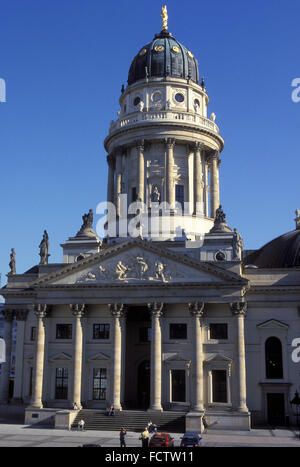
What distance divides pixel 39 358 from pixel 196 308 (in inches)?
608

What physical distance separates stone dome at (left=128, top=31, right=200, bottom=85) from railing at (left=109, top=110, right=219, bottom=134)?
5664 mm

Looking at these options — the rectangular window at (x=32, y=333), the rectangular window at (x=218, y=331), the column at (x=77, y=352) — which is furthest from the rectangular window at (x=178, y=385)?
the rectangular window at (x=32, y=333)

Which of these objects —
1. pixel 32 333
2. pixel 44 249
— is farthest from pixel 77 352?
pixel 44 249

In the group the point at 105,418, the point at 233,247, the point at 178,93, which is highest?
the point at 178,93

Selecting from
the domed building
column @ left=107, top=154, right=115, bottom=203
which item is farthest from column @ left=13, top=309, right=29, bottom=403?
column @ left=107, top=154, right=115, bottom=203

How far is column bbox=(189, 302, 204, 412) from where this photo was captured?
162 ft

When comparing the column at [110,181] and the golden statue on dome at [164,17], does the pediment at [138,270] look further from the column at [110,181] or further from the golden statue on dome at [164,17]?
the golden statue on dome at [164,17]

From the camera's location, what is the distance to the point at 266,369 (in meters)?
52.9

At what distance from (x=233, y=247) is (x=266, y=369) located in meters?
11.8

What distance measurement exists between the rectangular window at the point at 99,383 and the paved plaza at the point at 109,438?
6525 mm

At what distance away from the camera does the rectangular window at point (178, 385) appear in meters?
51.1
